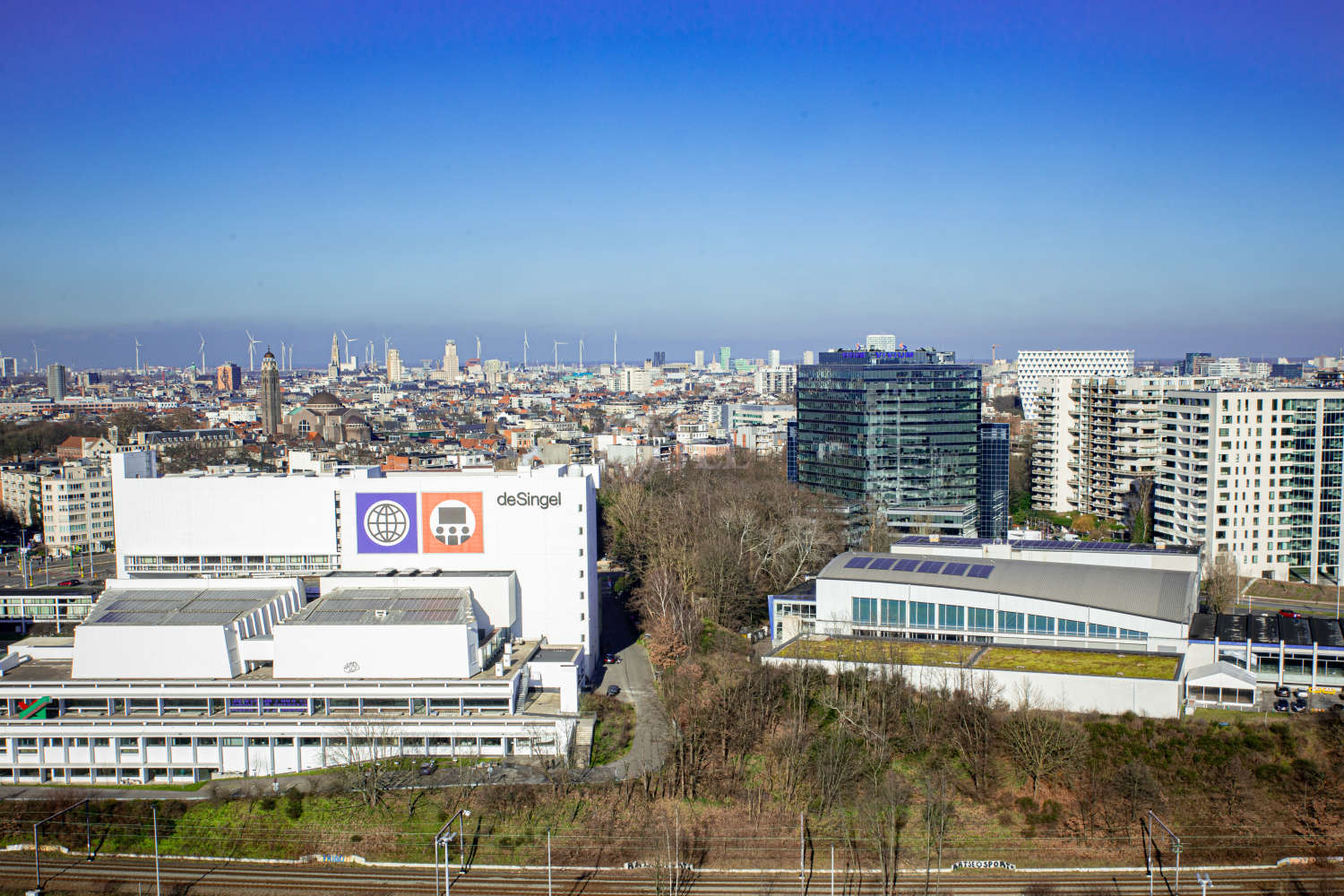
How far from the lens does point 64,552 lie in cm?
4047

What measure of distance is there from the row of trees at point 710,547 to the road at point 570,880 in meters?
8.80

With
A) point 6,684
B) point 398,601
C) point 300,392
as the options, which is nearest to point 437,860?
point 398,601

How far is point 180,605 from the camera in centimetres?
2112

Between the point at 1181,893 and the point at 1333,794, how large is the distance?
12.8 ft

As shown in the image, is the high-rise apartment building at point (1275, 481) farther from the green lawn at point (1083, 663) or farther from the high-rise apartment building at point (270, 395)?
the high-rise apartment building at point (270, 395)

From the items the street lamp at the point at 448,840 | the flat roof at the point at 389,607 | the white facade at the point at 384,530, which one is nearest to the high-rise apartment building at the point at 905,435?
the white facade at the point at 384,530

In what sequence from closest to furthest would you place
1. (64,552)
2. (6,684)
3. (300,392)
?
(6,684), (64,552), (300,392)

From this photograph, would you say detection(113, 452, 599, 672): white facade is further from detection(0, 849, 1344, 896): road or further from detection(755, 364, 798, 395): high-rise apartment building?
detection(755, 364, 798, 395): high-rise apartment building

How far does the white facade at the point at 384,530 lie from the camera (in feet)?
75.4

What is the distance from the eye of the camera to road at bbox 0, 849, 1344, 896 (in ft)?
47.7

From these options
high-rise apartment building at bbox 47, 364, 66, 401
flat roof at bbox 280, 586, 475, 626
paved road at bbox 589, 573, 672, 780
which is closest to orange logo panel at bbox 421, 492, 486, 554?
flat roof at bbox 280, 586, 475, 626

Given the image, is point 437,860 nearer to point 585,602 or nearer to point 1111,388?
point 585,602

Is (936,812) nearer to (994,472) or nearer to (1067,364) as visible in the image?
(994,472)

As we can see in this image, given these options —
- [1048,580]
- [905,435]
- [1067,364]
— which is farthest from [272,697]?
[1067,364]
